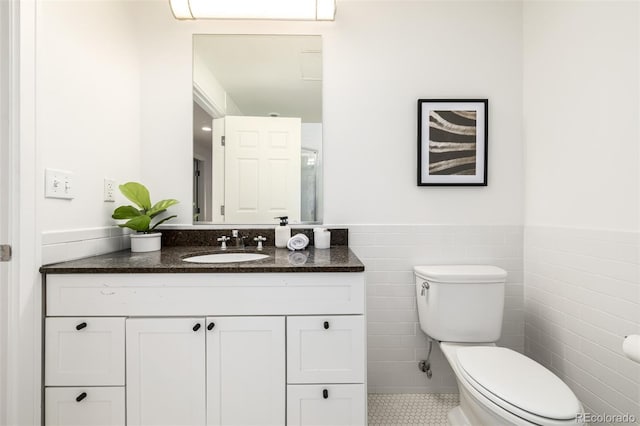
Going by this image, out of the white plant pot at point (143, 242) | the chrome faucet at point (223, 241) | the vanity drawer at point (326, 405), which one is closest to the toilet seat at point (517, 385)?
the vanity drawer at point (326, 405)

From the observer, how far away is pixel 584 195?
134cm

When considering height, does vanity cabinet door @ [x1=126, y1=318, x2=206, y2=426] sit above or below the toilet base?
above

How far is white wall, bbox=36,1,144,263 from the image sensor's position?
1.16 metres

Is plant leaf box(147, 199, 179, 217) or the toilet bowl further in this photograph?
plant leaf box(147, 199, 179, 217)

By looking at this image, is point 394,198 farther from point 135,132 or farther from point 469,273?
point 135,132

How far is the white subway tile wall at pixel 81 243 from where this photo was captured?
3.84ft

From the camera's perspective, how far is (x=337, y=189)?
1.74m

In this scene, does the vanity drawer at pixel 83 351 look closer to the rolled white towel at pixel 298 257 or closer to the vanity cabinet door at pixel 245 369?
the vanity cabinet door at pixel 245 369

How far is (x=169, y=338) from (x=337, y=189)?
1065 mm

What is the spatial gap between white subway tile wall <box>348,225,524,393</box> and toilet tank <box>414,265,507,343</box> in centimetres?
22

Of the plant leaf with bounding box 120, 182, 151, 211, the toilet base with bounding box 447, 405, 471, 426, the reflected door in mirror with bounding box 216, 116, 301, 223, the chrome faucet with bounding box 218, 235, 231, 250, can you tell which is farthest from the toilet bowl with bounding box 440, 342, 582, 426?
the plant leaf with bounding box 120, 182, 151, 211

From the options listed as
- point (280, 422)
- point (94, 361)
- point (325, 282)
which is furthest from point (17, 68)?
point (280, 422)

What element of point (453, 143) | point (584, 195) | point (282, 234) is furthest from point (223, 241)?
point (584, 195)

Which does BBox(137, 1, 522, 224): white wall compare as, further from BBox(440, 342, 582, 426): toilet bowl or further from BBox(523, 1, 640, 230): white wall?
BBox(440, 342, 582, 426): toilet bowl
